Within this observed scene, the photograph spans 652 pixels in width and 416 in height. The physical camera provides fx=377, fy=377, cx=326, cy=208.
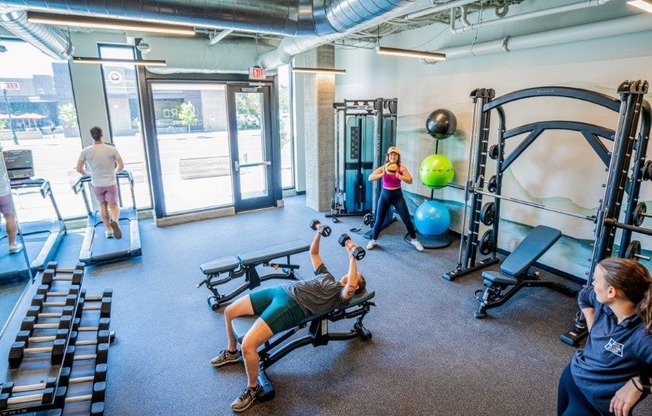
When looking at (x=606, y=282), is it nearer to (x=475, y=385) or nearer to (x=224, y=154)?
(x=475, y=385)

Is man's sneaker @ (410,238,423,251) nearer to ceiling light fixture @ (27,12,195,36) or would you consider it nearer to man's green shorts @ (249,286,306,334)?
man's green shorts @ (249,286,306,334)

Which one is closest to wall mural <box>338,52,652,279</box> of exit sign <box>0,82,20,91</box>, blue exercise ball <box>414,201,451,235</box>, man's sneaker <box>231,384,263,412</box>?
blue exercise ball <box>414,201,451,235</box>

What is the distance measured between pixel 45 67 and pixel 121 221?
2732 mm

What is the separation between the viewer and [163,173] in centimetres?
708

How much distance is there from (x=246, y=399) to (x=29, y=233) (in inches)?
192

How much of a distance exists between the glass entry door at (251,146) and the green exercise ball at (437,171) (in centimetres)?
333

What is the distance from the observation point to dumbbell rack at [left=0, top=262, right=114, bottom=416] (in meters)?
2.16

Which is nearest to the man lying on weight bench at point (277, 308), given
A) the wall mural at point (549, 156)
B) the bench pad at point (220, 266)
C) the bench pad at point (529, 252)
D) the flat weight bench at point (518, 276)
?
the bench pad at point (220, 266)

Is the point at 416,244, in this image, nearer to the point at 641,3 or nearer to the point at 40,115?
the point at 641,3

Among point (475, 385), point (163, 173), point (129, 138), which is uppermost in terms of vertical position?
point (129, 138)

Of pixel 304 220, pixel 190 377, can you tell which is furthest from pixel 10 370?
pixel 304 220

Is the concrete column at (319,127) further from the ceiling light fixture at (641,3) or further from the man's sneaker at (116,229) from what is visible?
the ceiling light fixture at (641,3)

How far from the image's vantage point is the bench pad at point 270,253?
4.13 meters

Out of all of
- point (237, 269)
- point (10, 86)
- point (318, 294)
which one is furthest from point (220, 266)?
point (10, 86)
